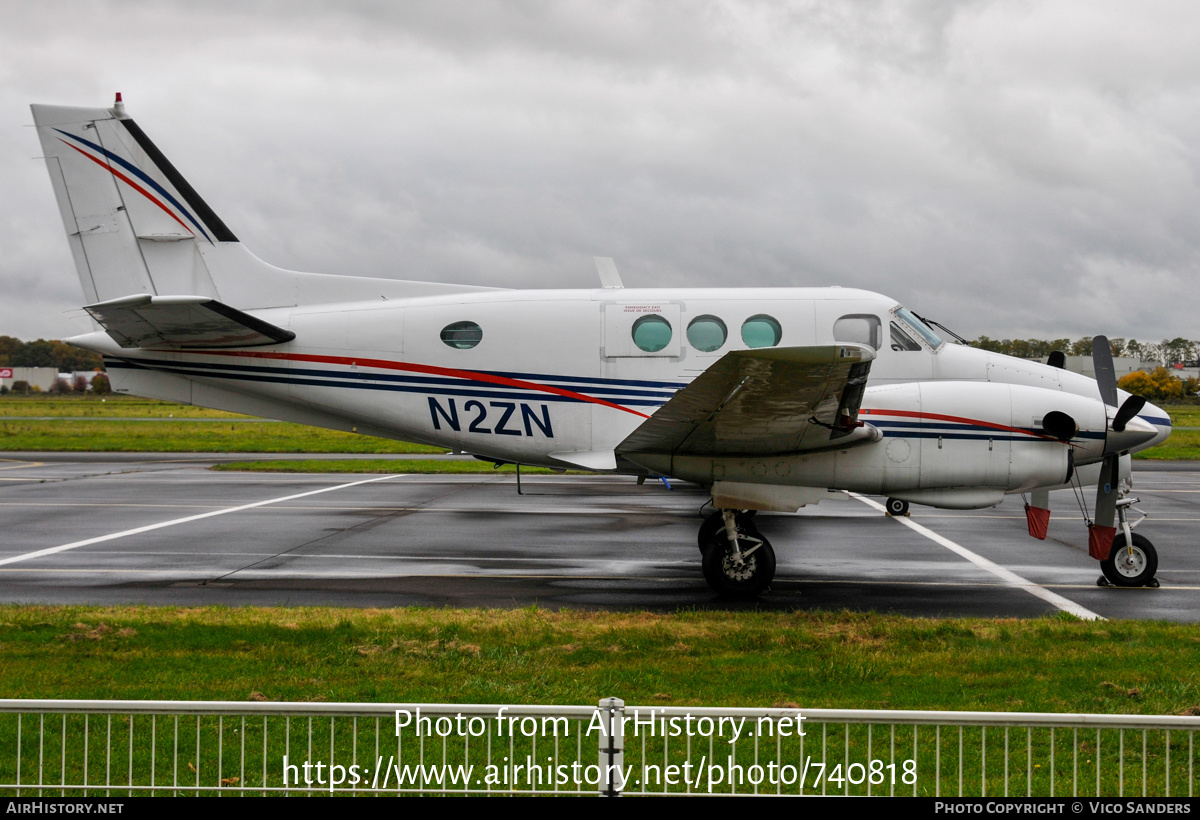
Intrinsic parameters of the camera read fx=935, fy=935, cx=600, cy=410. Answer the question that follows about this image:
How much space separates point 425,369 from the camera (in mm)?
11180

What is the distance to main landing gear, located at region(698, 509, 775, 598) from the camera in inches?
404

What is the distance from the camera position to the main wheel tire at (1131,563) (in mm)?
10758

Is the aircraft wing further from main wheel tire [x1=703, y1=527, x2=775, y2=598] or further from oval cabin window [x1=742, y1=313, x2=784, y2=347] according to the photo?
oval cabin window [x1=742, y1=313, x2=784, y2=347]

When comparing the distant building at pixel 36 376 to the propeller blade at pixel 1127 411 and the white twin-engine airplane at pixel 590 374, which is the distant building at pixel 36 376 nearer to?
the white twin-engine airplane at pixel 590 374

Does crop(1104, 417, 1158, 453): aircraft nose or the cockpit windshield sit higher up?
the cockpit windshield

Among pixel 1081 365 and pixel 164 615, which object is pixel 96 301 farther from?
pixel 1081 365

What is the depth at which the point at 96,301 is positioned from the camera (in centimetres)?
1178

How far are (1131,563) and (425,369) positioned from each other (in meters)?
8.53

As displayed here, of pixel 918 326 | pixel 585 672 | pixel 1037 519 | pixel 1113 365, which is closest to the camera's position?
pixel 585 672

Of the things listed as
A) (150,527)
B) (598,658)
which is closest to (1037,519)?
(598,658)

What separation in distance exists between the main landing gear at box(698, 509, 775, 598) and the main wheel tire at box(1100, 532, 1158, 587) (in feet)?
13.4

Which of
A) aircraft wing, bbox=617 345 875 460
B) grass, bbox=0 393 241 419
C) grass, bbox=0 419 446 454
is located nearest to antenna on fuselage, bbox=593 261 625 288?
aircraft wing, bbox=617 345 875 460

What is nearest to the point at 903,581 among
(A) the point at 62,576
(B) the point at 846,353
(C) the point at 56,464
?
(B) the point at 846,353

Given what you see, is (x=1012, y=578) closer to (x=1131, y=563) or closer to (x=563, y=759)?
(x=1131, y=563)
